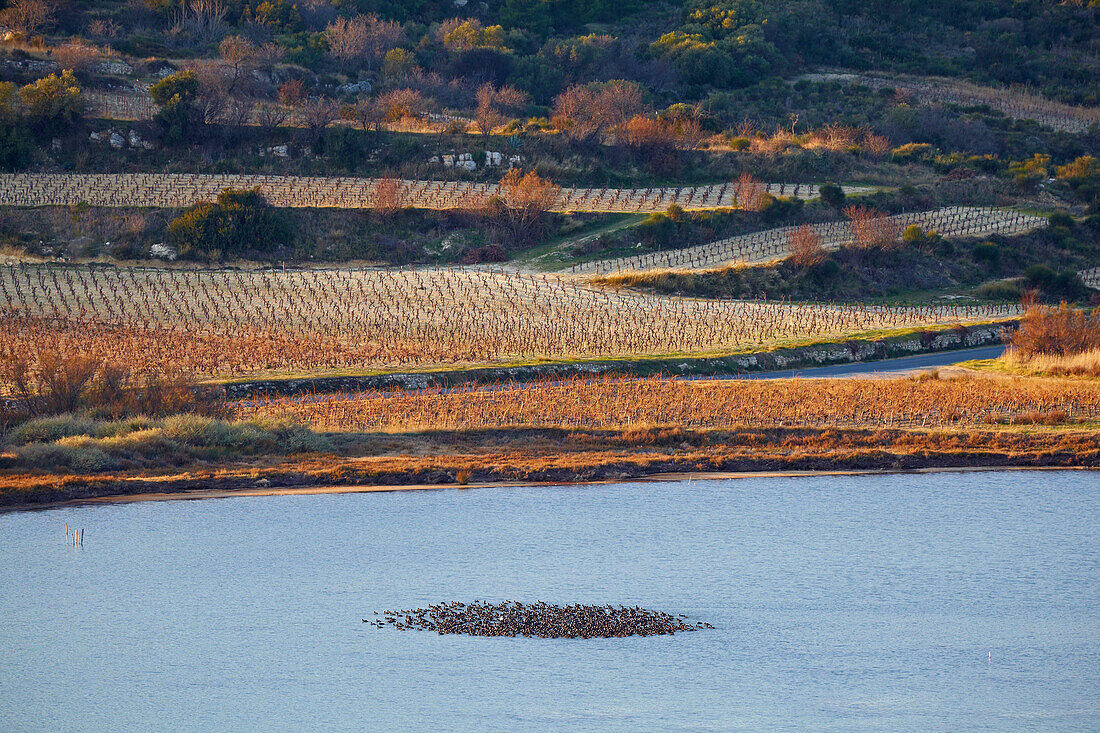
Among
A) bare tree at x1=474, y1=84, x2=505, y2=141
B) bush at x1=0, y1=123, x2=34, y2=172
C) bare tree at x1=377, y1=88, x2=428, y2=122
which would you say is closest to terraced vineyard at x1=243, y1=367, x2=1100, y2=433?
bush at x1=0, y1=123, x2=34, y2=172

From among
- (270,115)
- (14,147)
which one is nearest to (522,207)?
(270,115)

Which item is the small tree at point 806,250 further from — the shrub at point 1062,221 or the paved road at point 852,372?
the shrub at point 1062,221

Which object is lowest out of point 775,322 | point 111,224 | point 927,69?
point 775,322

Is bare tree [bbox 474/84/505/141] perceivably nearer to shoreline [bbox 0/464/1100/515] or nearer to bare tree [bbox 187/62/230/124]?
bare tree [bbox 187/62/230/124]

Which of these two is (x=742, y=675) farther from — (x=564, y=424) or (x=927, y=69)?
(x=927, y=69)

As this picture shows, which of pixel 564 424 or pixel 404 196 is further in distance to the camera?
pixel 404 196

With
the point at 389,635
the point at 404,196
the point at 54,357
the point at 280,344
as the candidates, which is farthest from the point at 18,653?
the point at 404,196
